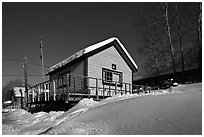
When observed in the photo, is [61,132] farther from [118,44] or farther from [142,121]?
[118,44]

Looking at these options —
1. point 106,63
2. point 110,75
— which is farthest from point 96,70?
point 110,75

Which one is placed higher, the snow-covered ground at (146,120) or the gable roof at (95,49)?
the gable roof at (95,49)

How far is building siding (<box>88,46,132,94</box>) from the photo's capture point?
13.0 m

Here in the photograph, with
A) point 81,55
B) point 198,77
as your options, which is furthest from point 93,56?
point 198,77

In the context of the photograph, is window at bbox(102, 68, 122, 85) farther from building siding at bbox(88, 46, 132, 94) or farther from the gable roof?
the gable roof

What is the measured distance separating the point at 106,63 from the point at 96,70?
52.0 inches

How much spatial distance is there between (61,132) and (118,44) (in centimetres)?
1228

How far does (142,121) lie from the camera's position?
3512 mm

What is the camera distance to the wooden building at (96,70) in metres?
12.7

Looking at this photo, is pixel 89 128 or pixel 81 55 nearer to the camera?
pixel 89 128


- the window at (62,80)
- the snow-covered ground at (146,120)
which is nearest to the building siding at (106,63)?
the window at (62,80)

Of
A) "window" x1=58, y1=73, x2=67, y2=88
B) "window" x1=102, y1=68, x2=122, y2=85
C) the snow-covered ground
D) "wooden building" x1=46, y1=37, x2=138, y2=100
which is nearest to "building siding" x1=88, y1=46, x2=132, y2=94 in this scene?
"wooden building" x1=46, y1=37, x2=138, y2=100

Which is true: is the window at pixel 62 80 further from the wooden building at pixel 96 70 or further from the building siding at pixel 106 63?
the building siding at pixel 106 63

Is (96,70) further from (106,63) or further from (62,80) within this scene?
(62,80)
